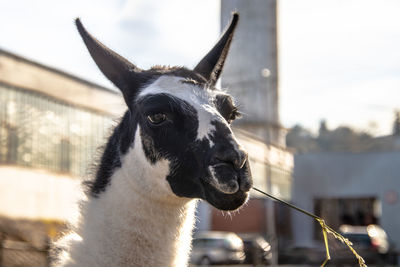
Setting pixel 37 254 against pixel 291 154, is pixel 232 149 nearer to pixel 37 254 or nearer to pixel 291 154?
pixel 37 254

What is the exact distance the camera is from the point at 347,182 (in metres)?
48.8

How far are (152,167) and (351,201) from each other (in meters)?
48.8

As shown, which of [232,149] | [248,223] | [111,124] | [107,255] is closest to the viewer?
[232,149]

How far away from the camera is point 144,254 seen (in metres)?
3.89

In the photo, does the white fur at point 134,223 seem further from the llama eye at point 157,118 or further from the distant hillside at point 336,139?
the distant hillside at point 336,139

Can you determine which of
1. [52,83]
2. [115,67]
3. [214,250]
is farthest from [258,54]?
[115,67]

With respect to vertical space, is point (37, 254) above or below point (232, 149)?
above

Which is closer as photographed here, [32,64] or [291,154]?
[32,64]

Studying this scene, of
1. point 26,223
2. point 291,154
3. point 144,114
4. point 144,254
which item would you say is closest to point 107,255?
point 144,254

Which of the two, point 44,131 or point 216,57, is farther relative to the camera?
point 44,131

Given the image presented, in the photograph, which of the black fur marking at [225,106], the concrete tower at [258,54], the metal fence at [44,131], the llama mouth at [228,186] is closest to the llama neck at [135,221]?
the llama mouth at [228,186]

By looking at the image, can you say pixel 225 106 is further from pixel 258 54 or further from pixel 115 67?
pixel 258 54

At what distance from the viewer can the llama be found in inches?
149

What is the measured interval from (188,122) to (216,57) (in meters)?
0.85
